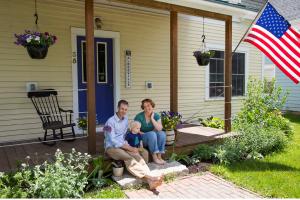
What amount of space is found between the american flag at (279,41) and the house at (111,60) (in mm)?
963

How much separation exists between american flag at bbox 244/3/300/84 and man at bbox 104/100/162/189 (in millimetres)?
2798

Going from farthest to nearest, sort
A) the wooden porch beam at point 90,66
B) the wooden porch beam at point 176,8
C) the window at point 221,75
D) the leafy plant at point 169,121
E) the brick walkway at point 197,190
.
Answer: the window at point 221,75, the leafy plant at point 169,121, the wooden porch beam at point 176,8, the wooden porch beam at point 90,66, the brick walkway at point 197,190

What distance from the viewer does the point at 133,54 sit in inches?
288

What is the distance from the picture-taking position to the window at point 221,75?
362 inches

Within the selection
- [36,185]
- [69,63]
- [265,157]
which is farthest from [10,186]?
[265,157]

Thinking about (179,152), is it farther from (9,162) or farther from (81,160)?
(9,162)

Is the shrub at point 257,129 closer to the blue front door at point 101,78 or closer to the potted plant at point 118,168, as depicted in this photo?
the potted plant at point 118,168

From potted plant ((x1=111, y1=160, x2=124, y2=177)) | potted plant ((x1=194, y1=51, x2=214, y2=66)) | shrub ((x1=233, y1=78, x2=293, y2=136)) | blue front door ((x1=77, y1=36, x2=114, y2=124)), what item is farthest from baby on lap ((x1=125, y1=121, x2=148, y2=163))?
potted plant ((x1=194, y1=51, x2=214, y2=66))

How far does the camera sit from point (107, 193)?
3994 millimetres

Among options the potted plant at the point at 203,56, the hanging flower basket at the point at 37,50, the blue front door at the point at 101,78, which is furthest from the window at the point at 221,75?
the hanging flower basket at the point at 37,50

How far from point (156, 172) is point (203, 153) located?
1201 millimetres

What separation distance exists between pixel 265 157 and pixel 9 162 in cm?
425

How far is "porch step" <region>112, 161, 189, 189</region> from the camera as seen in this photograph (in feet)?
13.9

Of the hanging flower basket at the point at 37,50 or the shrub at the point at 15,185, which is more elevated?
the hanging flower basket at the point at 37,50
